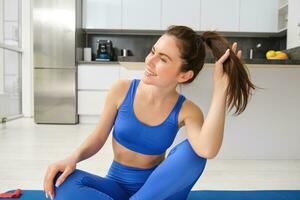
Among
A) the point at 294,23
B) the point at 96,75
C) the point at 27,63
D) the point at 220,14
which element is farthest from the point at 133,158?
the point at 27,63

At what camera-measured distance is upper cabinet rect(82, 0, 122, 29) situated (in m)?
4.54

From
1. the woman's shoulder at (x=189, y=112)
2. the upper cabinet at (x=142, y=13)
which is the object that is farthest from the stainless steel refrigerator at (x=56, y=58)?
the woman's shoulder at (x=189, y=112)

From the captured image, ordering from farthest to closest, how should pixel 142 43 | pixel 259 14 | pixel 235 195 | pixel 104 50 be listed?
pixel 142 43, pixel 104 50, pixel 259 14, pixel 235 195

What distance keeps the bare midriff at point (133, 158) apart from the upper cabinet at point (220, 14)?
3631mm

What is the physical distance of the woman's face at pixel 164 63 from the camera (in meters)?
1.07

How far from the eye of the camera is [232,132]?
Answer: 2545 millimetres

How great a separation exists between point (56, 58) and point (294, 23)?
3.17 meters

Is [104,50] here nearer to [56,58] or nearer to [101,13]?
[101,13]

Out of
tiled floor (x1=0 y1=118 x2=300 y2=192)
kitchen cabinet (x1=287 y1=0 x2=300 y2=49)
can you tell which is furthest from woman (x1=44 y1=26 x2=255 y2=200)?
kitchen cabinet (x1=287 y1=0 x2=300 y2=49)

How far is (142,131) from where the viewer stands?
1.17 metres

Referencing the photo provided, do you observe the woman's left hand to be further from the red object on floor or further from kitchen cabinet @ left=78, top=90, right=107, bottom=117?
kitchen cabinet @ left=78, top=90, right=107, bottom=117

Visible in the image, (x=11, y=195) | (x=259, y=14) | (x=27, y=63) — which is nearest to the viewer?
(x=11, y=195)

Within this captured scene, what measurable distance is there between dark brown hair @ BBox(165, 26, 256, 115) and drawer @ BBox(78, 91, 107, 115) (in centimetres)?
341

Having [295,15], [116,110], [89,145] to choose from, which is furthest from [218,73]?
[295,15]
